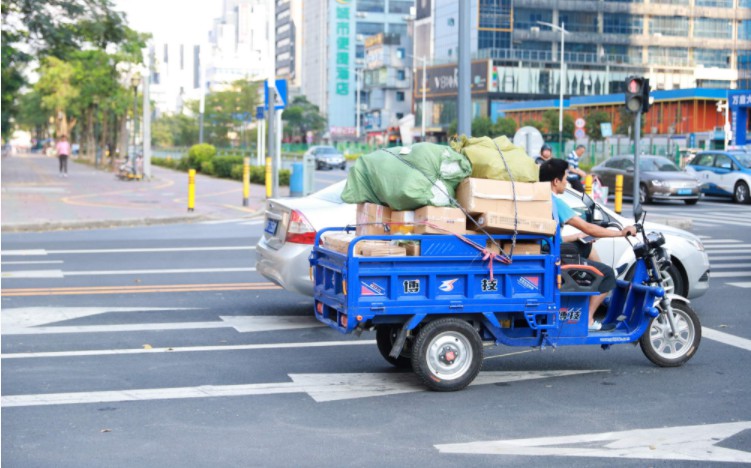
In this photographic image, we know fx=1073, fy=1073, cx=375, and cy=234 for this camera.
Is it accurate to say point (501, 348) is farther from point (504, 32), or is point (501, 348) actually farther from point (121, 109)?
point (504, 32)

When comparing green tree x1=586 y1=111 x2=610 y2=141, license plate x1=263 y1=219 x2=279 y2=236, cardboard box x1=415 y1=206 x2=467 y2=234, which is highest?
green tree x1=586 y1=111 x2=610 y2=141

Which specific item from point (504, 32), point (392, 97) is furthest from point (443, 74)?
point (392, 97)

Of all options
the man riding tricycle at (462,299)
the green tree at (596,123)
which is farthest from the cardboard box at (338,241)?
the green tree at (596,123)

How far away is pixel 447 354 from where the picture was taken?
7.61 metres

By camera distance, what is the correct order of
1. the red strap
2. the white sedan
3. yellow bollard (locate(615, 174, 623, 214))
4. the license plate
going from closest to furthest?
1. the red strap
2. the white sedan
3. the license plate
4. yellow bollard (locate(615, 174, 623, 214))

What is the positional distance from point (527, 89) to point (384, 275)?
107424 mm

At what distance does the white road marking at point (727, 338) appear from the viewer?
956 cm

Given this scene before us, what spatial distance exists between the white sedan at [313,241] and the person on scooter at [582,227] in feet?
4.00

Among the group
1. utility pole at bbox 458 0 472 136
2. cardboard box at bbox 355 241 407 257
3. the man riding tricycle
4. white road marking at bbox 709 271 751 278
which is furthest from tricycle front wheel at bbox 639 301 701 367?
utility pole at bbox 458 0 472 136

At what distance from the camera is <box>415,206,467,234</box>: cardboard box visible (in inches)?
299

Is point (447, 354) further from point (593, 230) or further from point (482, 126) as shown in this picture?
point (482, 126)

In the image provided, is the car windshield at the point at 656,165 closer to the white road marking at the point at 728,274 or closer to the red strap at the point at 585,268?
the white road marking at the point at 728,274

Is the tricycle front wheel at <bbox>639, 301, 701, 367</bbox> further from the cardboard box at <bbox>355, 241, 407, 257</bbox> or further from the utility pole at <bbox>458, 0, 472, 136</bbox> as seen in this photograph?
the utility pole at <bbox>458, 0, 472, 136</bbox>

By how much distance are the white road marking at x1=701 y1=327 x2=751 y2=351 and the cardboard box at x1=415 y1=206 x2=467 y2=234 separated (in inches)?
132
